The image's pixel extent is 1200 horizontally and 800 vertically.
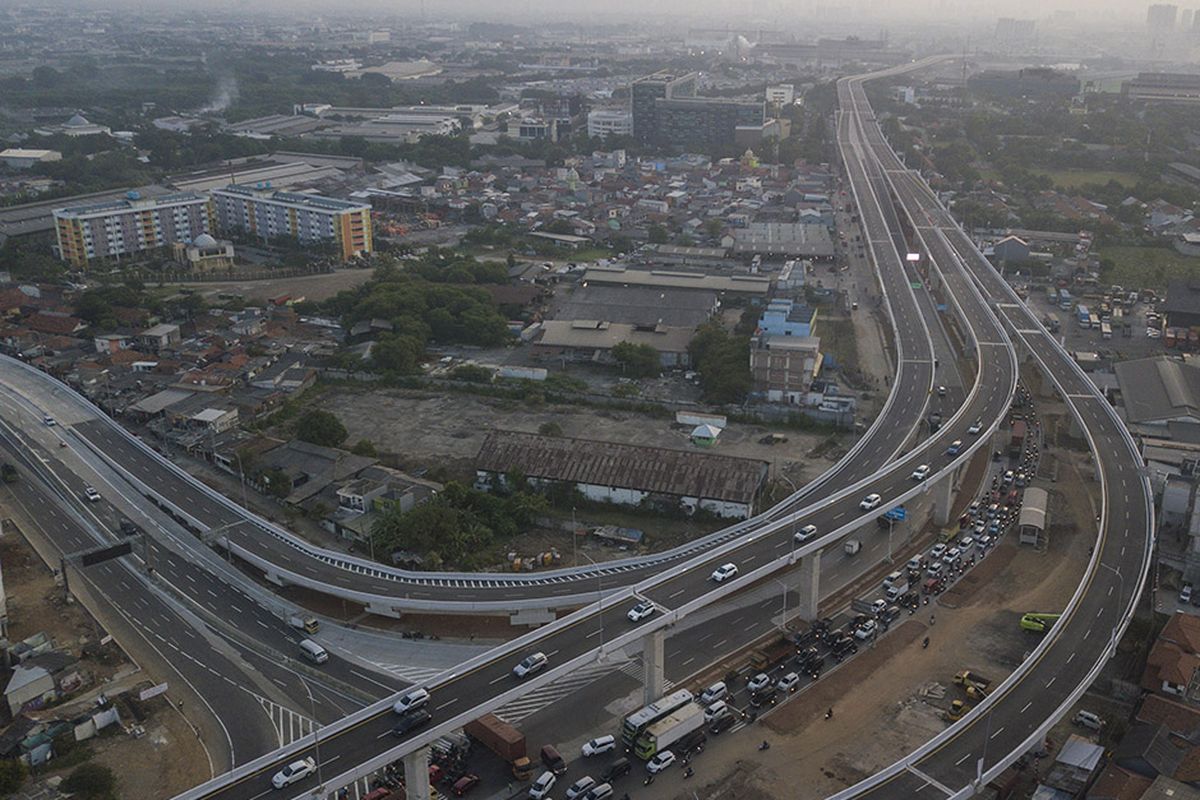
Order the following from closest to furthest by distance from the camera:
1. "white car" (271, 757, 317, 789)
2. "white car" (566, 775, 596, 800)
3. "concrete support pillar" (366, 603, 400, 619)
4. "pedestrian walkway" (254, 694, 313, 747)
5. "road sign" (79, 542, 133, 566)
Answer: "white car" (271, 757, 317, 789)
"white car" (566, 775, 596, 800)
"pedestrian walkway" (254, 694, 313, 747)
"concrete support pillar" (366, 603, 400, 619)
"road sign" (79, 542, 133, 566)

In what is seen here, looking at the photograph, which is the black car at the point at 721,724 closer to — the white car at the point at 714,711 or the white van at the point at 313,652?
the white car at the point at 714,711

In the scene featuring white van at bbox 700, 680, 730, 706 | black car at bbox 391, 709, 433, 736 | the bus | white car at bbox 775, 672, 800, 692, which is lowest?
white car at bbox 775, 672, 800, 692

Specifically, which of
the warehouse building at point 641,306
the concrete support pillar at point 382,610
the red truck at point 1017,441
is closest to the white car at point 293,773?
the concrete support pillar at point 382,610

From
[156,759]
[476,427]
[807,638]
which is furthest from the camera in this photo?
[476,427]

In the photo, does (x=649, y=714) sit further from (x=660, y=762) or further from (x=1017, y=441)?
(x=1017, y=441)

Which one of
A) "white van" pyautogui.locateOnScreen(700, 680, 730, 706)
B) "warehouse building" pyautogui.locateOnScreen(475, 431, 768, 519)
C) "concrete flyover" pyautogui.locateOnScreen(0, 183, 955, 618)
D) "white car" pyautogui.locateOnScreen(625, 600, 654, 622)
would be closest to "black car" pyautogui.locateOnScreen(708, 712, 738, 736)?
"white van" pyautogui.locateOnScreen(700, 680, 730, 706)

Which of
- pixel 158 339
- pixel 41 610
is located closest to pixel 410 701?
pixel 41 610

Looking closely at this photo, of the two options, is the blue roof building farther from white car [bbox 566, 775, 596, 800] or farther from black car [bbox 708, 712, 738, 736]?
white car [bbox 566, 775, 596, 800]

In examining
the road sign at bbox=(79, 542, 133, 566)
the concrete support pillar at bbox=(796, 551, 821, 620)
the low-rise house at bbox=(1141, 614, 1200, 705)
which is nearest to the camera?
the low-rise house at bbox=(1141, 614, 1200, 705)
